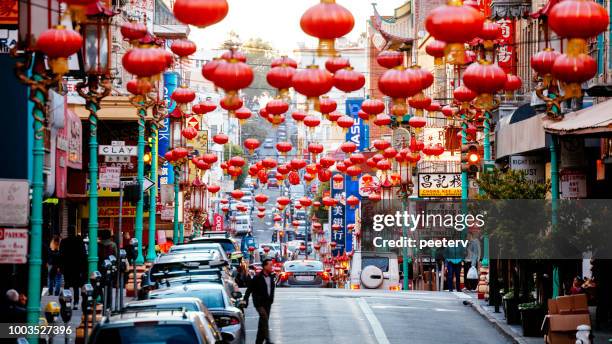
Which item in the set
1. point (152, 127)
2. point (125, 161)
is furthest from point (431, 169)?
point (125, 161)

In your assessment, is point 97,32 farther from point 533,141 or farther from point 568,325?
point 533,141

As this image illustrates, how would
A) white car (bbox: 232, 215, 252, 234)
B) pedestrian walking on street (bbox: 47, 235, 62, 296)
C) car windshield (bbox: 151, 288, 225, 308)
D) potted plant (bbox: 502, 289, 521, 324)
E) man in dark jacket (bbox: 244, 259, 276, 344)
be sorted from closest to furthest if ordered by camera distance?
1. car windshield (bbox: 151, 288, 225, 308)
2. man in dark jacket (bbox: 244, 259, 276, 344)
3. potted plant (bbox: 502, 289, 521, 324)
4. pedestrian walking on street (bbox: 47, 235, 62, 296)
5. white car (bbox: 232, 215, 252, 234)

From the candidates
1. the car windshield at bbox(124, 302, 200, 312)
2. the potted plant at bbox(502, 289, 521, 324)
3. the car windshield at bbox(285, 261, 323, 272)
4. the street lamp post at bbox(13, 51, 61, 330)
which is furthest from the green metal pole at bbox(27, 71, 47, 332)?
the car windshield at bbox(285, 261, 323, 272)

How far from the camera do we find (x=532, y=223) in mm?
28797

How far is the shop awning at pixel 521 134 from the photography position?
36.0m

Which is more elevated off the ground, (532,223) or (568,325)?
(532,223)

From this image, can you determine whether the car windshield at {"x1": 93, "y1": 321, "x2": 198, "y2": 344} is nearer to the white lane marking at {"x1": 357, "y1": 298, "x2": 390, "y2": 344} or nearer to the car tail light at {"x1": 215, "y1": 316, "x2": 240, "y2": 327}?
the car tail light at {"x1": 215, "y1": 316, "x2": 240, "y2": 327}

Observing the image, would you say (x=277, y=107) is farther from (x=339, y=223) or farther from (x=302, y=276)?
(x=339, y=223)

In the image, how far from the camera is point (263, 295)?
2536cm

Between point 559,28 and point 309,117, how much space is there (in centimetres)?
2100

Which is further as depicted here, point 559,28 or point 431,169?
point 431,169

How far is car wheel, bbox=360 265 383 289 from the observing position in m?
53.4

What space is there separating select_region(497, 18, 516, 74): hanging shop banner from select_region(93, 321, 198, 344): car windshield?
32887 millimetres

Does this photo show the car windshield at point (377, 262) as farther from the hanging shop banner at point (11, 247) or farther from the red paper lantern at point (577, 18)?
the red paper lantern at point (577, 18)
